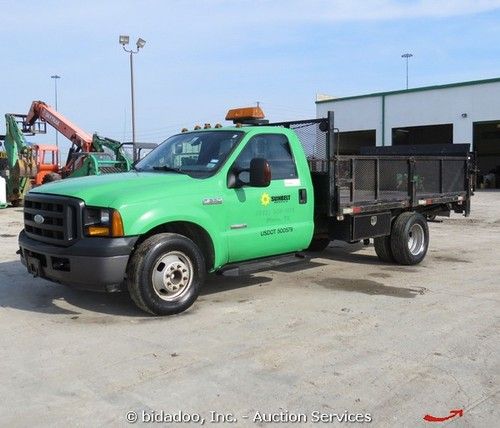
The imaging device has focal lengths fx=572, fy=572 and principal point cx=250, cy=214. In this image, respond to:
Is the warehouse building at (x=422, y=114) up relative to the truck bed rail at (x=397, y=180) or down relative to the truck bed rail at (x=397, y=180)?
up

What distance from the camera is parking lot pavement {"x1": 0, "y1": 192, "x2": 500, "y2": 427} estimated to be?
152 inches

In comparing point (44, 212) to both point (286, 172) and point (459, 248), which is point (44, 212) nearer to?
point (286, 172)

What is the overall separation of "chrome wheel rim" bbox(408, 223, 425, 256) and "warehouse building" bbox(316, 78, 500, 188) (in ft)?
77.5

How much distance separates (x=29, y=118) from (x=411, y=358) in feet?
73.8

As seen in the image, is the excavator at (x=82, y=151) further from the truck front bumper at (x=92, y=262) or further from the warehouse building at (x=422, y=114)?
the warehouse building at (x=422, y=114)

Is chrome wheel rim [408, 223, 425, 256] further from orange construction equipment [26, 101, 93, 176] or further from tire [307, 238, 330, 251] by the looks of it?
orange construction equipment [26, 101, 93, 176]

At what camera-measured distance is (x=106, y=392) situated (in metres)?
4.05

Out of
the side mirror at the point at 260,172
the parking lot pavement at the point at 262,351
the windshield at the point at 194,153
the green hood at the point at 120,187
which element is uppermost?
the windshield at the point at 194,153

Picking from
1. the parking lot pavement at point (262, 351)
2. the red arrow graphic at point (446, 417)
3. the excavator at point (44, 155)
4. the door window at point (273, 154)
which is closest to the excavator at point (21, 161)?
the excavator at point (44, 155)

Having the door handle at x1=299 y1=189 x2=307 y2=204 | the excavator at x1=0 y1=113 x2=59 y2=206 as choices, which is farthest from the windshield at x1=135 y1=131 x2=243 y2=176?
the excavator at x1=0 y1=113 x2=59 y2=206

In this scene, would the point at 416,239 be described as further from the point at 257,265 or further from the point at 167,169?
the point at 167,169

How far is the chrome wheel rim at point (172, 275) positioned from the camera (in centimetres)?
587

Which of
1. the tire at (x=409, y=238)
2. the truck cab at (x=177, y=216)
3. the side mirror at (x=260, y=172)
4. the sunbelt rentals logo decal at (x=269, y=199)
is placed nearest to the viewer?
the truck cab at (x=177, y=216)

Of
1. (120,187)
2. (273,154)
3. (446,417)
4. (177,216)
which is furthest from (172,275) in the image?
(446,417)
